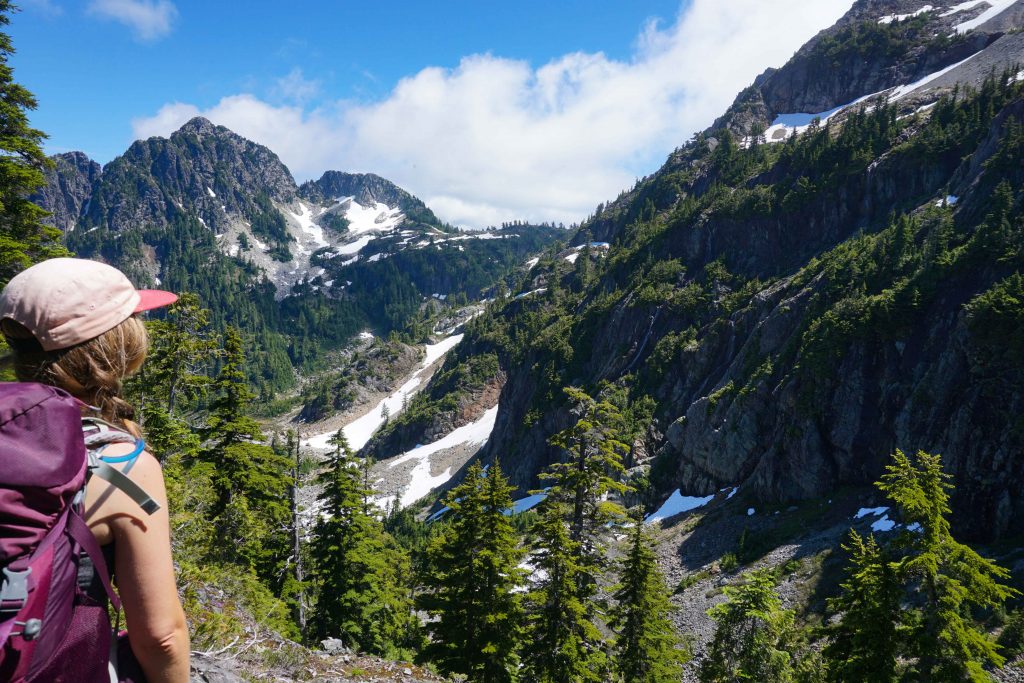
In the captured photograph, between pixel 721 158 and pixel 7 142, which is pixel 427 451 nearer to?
pixel 721 158

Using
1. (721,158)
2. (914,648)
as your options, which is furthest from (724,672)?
(721,158)

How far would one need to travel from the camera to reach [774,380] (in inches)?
1960

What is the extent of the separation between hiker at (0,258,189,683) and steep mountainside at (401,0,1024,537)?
39757 millimetres

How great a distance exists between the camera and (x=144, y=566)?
1775mm

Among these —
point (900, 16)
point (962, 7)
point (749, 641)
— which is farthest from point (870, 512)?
point (900, 16)

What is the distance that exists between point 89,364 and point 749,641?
19.9 m

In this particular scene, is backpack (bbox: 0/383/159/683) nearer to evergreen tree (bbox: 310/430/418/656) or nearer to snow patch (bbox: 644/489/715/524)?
evergreen tree (bbox: 310/430/418/656)

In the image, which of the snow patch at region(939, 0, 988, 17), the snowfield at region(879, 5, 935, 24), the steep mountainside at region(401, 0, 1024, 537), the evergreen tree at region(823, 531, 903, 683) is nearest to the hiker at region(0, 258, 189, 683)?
the evergreen tree at region(823, 531, 903, 683)

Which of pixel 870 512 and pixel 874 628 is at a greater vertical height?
pixel 874 628

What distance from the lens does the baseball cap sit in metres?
1.83

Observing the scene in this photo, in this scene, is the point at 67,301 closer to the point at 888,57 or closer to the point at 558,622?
the point at 558,622

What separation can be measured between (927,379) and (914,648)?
3185 centimetres

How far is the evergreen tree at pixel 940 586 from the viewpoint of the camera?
12.0m

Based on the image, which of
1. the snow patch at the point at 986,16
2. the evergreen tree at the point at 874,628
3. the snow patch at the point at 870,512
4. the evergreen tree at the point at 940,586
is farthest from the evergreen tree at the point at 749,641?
the snow patch at the point at 986,16
